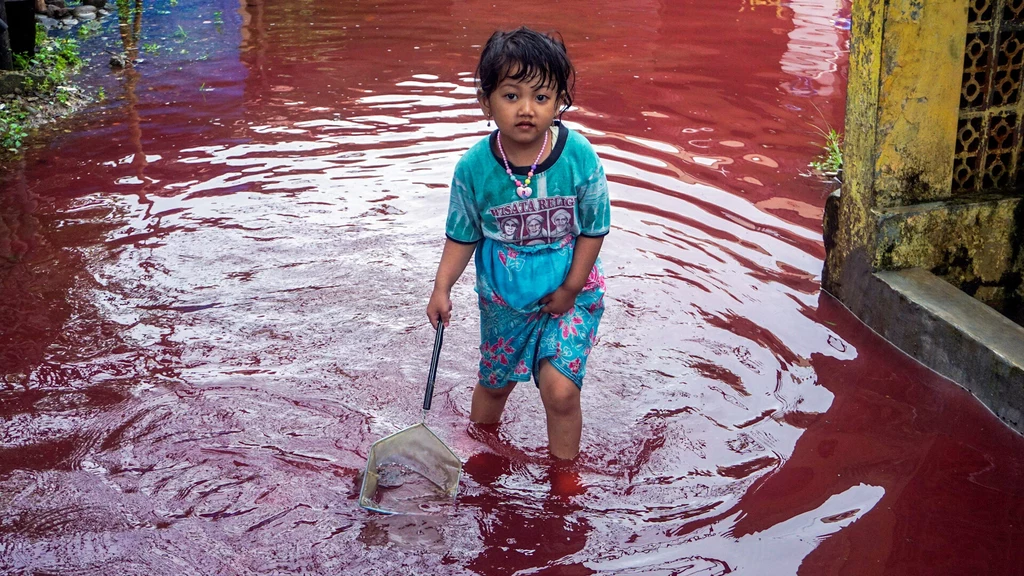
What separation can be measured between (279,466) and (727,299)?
2.32m

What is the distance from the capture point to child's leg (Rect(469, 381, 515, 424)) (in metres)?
3.47

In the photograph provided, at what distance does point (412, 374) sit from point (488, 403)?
61 centimetres

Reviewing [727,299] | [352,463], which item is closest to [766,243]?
[727,299]

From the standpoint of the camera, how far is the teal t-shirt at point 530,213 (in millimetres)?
2961

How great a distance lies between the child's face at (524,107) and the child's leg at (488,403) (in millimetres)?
985

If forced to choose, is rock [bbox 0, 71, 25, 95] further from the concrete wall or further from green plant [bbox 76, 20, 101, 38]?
the concrete wall

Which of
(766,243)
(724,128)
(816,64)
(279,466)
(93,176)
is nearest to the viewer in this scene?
(279,466)

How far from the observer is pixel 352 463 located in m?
3.44

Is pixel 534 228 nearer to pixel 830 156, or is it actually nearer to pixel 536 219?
pixel 536 219

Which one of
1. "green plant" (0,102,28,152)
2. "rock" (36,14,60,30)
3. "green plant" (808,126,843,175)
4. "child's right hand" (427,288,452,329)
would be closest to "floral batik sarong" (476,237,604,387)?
"child's right hand" (427,288,452,329)

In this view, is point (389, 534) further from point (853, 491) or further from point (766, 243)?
point (766, 243)

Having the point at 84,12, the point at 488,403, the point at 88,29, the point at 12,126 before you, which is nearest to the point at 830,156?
the point at 488,403

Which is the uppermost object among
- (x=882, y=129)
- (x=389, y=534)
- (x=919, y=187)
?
(x=882, y=129)

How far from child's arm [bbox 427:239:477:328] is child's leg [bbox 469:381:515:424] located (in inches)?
16.6
